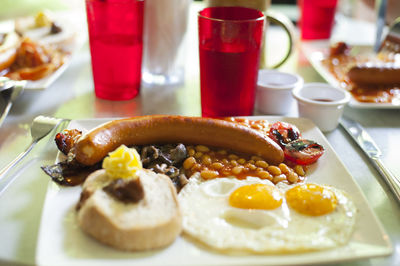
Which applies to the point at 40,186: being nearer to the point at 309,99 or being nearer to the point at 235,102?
the point at 235,102

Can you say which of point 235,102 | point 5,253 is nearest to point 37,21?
point 235,102

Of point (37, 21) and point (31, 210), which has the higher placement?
point (37, 21)

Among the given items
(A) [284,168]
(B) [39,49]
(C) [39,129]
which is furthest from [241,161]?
(B) [39,49]

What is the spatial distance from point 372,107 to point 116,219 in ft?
4.64

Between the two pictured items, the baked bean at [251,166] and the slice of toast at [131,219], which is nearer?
the slice of toast at [131,219]

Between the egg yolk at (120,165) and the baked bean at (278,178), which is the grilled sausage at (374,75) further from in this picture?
the egg yolk at (120,165)

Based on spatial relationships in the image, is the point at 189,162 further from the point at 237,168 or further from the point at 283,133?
the point at 283,133

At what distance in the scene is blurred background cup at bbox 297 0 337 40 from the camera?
115 inches

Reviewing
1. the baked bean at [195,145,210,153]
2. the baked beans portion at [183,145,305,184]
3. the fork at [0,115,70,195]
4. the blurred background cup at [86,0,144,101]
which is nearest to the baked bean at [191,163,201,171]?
the baked beans portion at [183,145,305,184]

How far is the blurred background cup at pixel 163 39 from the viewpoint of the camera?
7.13 ft

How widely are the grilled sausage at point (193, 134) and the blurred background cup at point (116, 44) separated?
0.58m

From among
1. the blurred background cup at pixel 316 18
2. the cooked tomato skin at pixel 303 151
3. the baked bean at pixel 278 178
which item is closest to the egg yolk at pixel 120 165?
the baked bean at pixel 278 178

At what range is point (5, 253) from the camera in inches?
45.0

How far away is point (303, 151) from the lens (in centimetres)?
154
